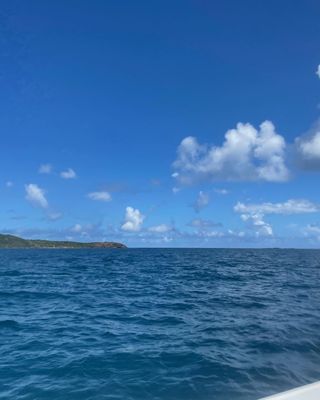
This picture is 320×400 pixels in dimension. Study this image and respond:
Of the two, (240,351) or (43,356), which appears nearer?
(43,356)

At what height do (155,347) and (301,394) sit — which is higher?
(301,394)

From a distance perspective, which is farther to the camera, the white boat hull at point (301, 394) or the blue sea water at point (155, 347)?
the blue sea water at point (155, 347)

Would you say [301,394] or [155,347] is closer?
[301,394]

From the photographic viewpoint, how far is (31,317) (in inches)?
733

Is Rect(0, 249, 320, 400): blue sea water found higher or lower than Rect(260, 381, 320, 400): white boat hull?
lower

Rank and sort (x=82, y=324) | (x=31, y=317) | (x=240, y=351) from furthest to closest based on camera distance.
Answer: (x=31, y=317), (x=82, y=324), (x=240, y=351)

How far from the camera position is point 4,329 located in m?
16.1

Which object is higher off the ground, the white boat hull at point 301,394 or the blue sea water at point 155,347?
the white boat hull at point 301,394

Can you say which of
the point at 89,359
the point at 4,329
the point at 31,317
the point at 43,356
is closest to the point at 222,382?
the point at 89,359

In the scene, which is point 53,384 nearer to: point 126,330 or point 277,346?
point 126,330

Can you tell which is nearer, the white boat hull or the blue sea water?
the white boat hull

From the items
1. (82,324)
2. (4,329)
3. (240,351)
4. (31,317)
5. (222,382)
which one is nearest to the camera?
(222,382)

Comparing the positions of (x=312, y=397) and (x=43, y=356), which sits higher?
(x=312, y=397)

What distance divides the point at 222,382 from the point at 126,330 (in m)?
6.42
